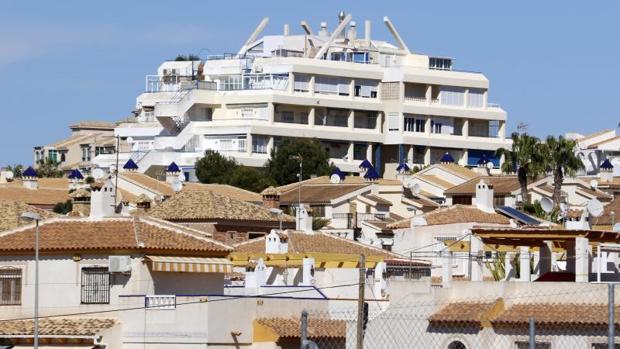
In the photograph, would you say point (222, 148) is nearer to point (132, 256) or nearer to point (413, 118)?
point (413, 118)

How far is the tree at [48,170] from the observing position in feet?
558

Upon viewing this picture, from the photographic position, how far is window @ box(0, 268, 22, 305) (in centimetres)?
4787

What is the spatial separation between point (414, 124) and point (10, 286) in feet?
421

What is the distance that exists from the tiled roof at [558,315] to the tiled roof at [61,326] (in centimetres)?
1083

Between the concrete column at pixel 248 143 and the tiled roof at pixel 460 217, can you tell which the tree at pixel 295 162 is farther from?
the tiled roof at pixel 460 217

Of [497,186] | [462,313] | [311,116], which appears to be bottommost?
[462,313]

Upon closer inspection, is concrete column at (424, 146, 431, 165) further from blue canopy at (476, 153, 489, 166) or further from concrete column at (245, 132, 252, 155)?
concrete column at (245, 132, 252, 155)

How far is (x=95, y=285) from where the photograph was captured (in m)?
46.8

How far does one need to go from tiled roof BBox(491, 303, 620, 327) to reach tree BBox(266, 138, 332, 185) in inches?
3868

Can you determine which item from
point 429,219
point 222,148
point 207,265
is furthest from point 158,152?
point 207,265

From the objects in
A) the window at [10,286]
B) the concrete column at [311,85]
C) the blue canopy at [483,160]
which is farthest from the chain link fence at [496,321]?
the blue canopy at [483,160]

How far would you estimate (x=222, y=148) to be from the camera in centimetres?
16075

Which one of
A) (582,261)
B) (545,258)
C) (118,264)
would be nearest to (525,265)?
(545,258)

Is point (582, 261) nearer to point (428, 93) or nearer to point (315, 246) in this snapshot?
point (315, 246)
